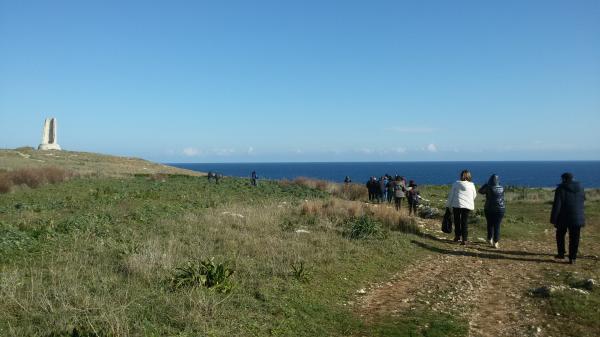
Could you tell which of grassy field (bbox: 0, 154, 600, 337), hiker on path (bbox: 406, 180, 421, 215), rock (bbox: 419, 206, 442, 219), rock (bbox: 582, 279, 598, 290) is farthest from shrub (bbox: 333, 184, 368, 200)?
rock (bbox: 582, 279, 598, 290)

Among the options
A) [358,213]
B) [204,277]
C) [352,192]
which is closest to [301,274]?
[204,277]

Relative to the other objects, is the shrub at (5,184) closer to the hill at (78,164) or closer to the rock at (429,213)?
the hill at (78,164)

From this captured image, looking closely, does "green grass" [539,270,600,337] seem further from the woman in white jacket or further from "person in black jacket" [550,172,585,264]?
the woman in white jacket

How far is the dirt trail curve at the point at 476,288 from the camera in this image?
6.49 metres

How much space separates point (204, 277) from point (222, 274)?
11.8 inches

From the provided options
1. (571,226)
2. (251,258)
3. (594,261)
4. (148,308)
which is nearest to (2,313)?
(148,308)

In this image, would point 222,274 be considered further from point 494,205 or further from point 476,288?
point 494,205

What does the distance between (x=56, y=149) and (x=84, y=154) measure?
5.01 meters

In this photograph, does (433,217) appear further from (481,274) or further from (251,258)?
(251,258)

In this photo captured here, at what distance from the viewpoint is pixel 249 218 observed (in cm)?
1350

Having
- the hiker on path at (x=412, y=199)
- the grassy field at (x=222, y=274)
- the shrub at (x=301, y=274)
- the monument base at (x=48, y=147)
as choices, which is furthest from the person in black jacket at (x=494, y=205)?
the monument base at (x=48, y=147)

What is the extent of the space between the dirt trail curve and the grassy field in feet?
0.62

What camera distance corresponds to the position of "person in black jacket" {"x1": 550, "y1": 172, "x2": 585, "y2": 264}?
32.7 ft

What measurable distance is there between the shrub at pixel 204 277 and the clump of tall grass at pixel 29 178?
65.7 feet
